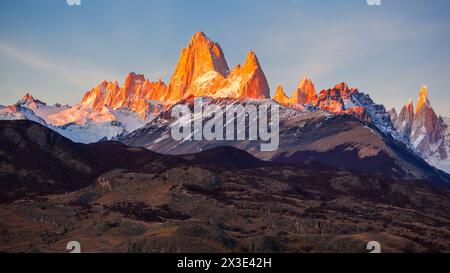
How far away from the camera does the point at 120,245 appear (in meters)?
179

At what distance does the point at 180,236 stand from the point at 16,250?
173ft
